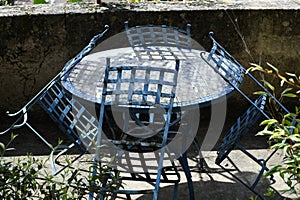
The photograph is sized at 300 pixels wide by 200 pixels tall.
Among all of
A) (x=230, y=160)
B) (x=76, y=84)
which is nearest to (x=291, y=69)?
(x=230, y=160)

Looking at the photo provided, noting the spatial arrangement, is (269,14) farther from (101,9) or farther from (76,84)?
(76,84)

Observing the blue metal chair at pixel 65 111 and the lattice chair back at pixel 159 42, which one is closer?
the blue metal chair at pixel 65 111

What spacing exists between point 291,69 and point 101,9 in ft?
5.20

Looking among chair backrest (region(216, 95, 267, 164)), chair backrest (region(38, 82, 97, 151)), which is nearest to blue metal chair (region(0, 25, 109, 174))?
chair backrest (region(38, 82, 97, 151))

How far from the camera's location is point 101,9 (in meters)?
5.00

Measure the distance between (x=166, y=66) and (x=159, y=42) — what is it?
1.22 ft

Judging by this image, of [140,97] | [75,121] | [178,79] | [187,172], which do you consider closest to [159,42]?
[178,79]

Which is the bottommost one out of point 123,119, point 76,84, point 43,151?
point 43,151

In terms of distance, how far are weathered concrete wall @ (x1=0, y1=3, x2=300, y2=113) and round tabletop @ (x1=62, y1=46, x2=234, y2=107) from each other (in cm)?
67

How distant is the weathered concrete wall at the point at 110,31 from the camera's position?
497 cm

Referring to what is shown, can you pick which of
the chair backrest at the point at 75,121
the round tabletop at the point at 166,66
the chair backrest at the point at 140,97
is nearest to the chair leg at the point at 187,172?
the chair backrest at the point at 140,97

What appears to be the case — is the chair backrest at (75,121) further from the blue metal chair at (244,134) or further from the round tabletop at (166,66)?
the blue metal chair at (244,134)

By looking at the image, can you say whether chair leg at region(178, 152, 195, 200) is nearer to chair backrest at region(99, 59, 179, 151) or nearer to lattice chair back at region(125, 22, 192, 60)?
chair backrest at region(99, 59, 179, 151)

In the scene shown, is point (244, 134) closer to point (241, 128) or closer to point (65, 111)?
point (241, 128)
